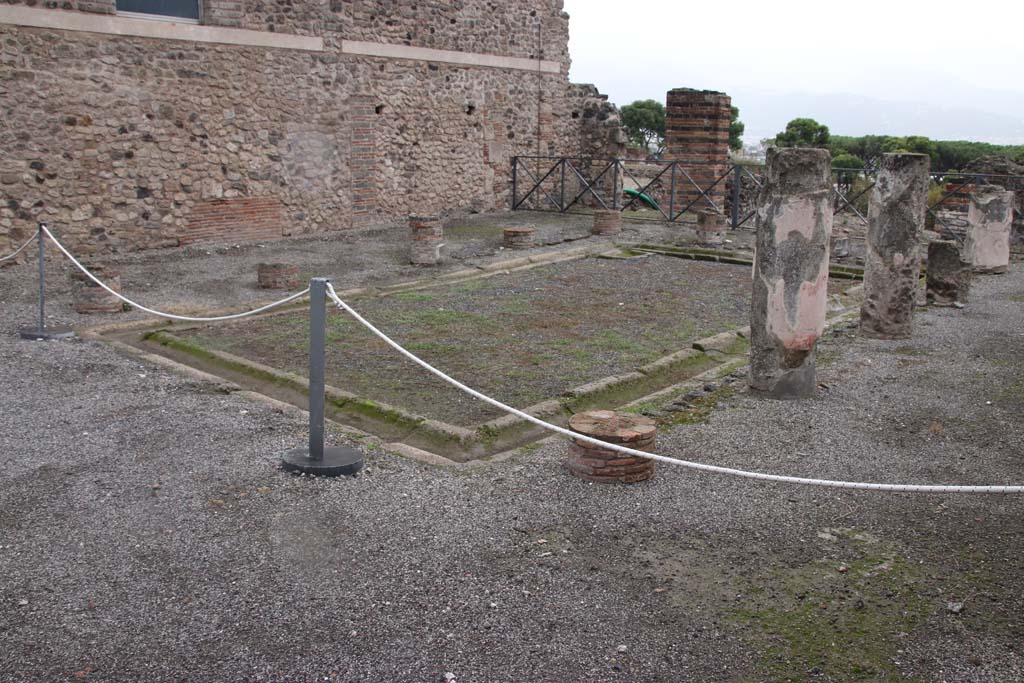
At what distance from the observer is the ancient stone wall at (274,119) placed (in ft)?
35.1

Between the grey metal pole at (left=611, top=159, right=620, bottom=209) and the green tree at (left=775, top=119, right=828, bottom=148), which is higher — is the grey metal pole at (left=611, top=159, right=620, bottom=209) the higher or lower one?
the lower one

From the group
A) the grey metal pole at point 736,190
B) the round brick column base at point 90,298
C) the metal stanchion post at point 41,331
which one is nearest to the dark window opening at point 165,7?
the round brick column base at point 90,298

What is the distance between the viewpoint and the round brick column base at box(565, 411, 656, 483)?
16.2 ft

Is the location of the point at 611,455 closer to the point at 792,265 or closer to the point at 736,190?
the point at 792,265

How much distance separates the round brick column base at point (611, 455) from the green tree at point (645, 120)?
35902 mm

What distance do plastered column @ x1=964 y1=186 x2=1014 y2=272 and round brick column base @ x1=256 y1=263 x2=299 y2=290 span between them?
26.9ft

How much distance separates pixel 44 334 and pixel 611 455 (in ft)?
16.5

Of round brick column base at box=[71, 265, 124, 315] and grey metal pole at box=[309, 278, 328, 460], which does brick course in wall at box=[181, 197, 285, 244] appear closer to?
round brick column base at box=[71, 265, 124, 315]

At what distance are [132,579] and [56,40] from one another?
864 cm

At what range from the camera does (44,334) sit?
25.1 ft

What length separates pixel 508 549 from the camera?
4.19 meters

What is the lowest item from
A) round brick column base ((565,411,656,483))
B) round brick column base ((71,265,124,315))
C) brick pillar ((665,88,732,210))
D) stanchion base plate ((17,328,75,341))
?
round brick column base ((565,411,656,483))

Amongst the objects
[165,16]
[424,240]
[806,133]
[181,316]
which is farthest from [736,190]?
[806,133]

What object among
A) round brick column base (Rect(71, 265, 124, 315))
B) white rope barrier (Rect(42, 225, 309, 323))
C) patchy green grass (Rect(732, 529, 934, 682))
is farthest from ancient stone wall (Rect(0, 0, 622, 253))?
patchy green grass (Rect(732, 529, 934, 682))
